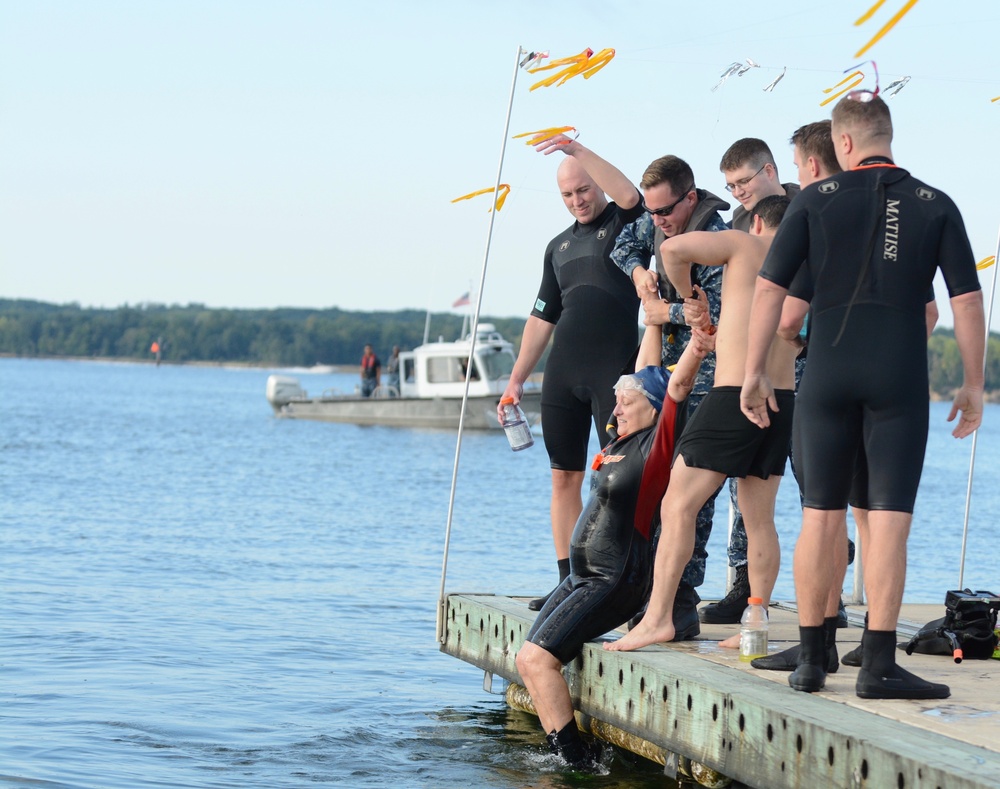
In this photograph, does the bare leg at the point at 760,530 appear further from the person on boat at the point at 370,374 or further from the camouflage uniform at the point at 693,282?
the person on boat at the point at 370,374

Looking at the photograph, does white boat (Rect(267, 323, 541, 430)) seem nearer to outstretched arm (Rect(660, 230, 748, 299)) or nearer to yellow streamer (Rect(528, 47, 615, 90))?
yellow streamer (Rect(528, 47, 615, 90))

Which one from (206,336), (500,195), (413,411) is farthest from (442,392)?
(206,336)

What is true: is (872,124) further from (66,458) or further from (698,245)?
(66,458)

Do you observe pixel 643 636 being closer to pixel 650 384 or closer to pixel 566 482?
pixel 650 384

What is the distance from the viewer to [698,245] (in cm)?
Answer: 485

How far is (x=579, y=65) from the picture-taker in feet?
21.1

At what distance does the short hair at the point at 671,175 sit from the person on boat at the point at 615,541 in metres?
0.71

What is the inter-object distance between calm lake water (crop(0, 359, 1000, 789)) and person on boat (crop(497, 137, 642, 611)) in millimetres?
1338

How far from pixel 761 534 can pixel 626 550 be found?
1.68 feet

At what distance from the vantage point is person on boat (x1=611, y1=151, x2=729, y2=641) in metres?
5.25

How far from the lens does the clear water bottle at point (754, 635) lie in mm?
5031

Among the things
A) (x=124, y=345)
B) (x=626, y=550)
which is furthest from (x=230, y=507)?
(x=124, y=345)

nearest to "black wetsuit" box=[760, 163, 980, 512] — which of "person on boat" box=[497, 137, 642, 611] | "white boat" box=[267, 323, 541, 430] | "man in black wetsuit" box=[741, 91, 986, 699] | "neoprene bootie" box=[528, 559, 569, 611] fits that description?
"man in black wetsuit" box=[741, 91, 986, 699]

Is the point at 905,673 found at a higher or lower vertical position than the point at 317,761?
higher
